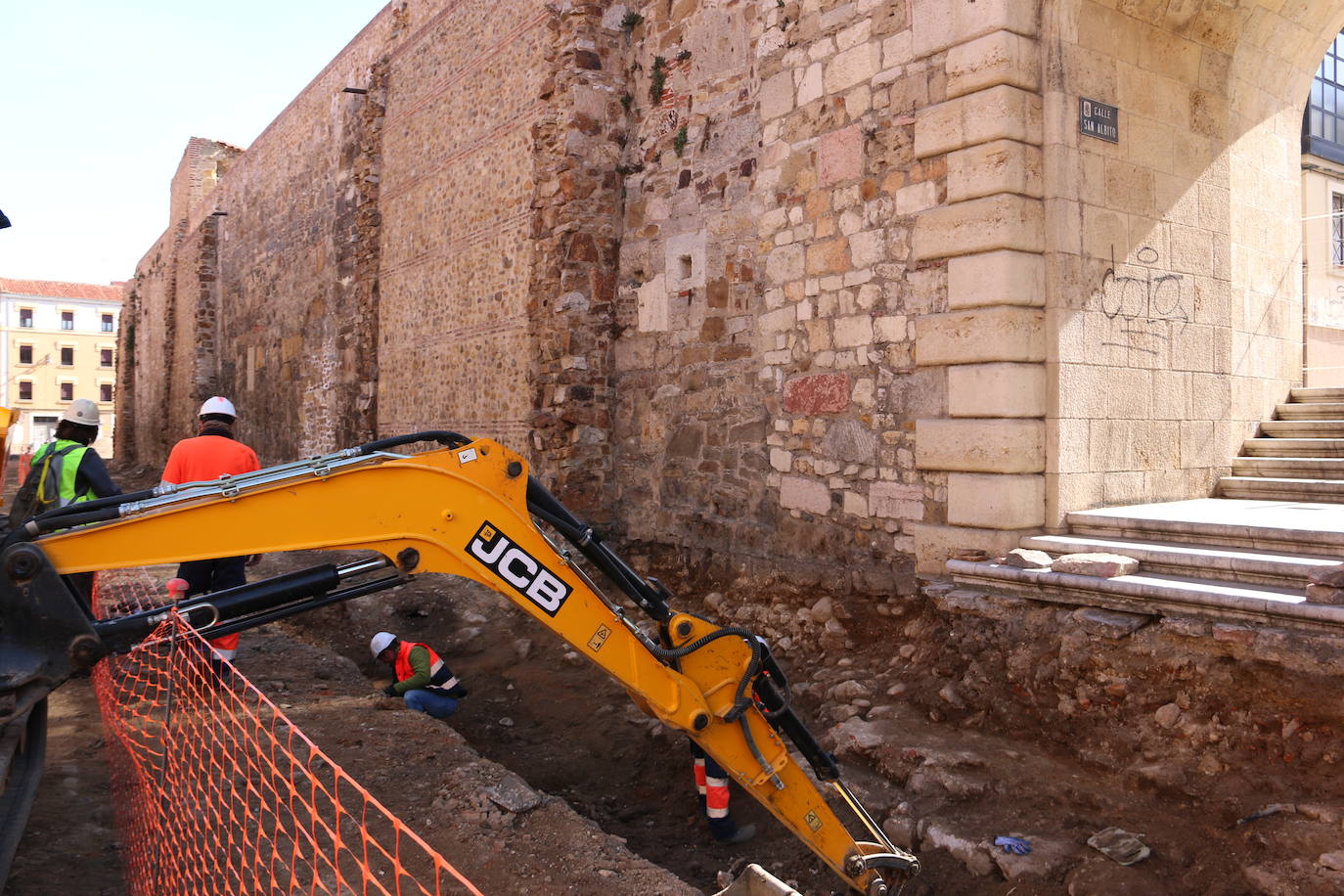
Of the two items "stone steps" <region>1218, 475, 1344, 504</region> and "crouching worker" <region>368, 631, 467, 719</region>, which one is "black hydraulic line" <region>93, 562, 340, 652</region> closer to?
"crouching worker" <region>368, 631, 467, 719</region>

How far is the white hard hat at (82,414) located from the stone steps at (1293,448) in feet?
23.5

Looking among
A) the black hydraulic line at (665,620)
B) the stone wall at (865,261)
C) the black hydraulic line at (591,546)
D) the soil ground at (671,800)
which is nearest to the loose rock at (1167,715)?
the soil ground at (671,800)

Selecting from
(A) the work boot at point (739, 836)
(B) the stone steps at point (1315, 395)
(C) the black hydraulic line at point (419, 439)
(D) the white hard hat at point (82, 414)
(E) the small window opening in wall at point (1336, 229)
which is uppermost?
(E) the small window opening in wall at point (1336, 229)

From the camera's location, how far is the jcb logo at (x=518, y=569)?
3385mm

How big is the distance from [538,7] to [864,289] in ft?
15.7

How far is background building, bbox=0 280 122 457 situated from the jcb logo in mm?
57973

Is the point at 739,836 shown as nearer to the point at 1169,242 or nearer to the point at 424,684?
the point at 424,684

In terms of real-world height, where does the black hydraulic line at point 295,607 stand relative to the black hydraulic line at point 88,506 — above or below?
below

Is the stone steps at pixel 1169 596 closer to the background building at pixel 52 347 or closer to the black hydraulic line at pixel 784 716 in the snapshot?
the black hydraulic line at pixel 784 716

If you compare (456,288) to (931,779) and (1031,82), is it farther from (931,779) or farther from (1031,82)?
(931,779)

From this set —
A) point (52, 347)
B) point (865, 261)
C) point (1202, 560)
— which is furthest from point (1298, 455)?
point (52, 347)

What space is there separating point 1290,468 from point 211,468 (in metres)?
6.66

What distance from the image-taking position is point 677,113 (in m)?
7.99

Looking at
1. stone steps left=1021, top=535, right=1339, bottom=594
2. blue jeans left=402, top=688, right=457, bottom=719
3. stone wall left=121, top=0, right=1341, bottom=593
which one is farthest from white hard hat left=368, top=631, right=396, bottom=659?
stone steps left=1021, top=535, right=1339, bottom=594
